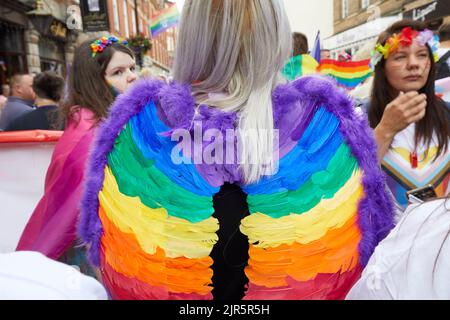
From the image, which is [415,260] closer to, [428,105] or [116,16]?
[428,105]

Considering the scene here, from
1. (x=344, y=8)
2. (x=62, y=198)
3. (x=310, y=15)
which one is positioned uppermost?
(x=344, y=8)

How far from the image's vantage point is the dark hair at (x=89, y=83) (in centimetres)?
212

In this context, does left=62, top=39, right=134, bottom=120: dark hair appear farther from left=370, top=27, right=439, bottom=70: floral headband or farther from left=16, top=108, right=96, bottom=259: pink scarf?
left=370, top=27, right=439, bottom=70: floral headband

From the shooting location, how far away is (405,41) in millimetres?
1894

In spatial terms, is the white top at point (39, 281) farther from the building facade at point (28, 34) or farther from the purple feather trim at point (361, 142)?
the building facade at point (28, 34)

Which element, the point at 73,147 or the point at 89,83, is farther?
the point at 89,83

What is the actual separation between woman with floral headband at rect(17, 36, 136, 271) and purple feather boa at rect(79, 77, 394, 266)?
79 cm

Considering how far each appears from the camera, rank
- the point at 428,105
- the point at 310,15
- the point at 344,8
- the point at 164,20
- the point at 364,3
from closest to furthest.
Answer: the point at 428,105 < the point at 310,15 < the point at 164,20 < the point at 344,8 < the point at 364,3

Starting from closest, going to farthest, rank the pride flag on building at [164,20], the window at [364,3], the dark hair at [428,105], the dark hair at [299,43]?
1. the dark hair at [428,105]
2. the dark hair at [299,43]
3. the pride flag on building at [164,20]
4. the window at [364,3]

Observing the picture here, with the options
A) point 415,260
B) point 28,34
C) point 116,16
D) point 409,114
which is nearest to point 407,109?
point 409,114

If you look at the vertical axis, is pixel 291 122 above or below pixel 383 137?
above

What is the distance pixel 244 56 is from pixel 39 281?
72 centimetres

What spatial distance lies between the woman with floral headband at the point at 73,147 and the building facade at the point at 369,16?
11.9 ft

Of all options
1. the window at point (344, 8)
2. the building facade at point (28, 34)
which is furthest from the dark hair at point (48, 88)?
the window at point (344, 8)
